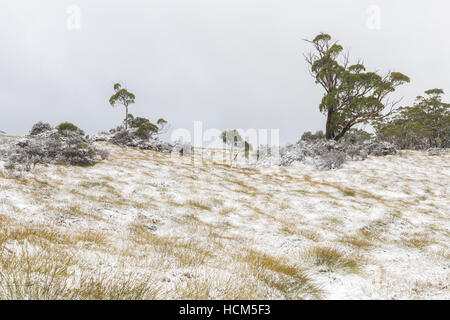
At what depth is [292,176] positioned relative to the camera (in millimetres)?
23578

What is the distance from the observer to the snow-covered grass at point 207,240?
357cm

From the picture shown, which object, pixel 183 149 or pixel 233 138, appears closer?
pixel 183 149

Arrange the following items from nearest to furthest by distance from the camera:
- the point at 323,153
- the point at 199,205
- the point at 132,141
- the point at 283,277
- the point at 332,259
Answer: the point at 283,277 → the point at 332,259 → the point at 199,205 → the point at 323,153 → the point at 132,141

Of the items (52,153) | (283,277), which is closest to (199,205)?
(283,277)

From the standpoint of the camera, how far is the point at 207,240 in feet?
22.7

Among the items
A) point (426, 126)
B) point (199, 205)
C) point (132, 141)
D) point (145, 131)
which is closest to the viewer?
point (199, 205)

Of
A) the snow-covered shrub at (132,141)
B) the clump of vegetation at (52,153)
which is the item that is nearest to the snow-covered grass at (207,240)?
the clump of vegetation at (52,153)

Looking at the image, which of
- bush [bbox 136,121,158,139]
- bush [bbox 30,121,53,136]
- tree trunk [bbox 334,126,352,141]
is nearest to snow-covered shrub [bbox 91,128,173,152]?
bush [bbox 136,121,158,139]

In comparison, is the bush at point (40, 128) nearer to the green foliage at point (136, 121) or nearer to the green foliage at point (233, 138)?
the green foliage at point (136, 121)

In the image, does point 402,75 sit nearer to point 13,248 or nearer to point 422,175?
point 422,175

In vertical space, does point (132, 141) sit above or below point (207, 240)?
above

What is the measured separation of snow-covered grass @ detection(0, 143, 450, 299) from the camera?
11.7 ft

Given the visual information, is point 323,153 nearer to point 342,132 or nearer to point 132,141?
point 342,132
